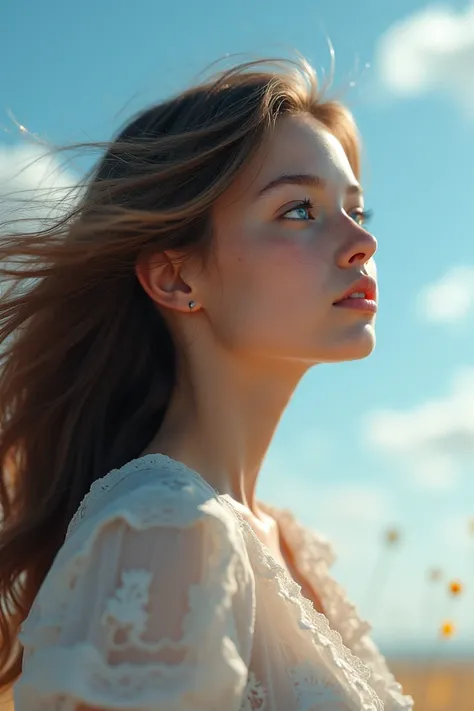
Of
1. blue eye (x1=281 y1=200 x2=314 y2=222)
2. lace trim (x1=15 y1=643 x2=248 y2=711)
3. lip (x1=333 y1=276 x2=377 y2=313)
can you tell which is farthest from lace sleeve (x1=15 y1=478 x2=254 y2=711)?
blue eye (x1=281 y1=200 x2=314 y2=222)

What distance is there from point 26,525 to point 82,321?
0.58 meters

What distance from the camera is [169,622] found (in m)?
1.69

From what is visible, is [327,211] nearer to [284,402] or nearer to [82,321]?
[284,402]

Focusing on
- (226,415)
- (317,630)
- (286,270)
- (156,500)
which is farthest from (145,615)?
(286,270)

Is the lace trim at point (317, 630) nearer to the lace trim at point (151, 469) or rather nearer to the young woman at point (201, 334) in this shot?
the young woman at point (201, 334)

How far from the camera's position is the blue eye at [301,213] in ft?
8.02

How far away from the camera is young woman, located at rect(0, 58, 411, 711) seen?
210 cm

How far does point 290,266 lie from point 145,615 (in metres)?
1.03

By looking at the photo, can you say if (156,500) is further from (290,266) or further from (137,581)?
(290,266)

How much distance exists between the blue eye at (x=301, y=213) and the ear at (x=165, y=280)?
0.32 m

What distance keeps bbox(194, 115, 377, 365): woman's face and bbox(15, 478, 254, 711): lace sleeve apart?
67 cm

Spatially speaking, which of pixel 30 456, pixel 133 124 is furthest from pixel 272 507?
pixel 133 124

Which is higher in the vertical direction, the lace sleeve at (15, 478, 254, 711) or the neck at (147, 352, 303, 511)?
the neck at (147, 352, 303, 511)

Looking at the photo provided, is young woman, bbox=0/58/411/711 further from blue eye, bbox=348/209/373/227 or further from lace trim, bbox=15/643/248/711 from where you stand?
lace trim, bbox=15/643/248/711
